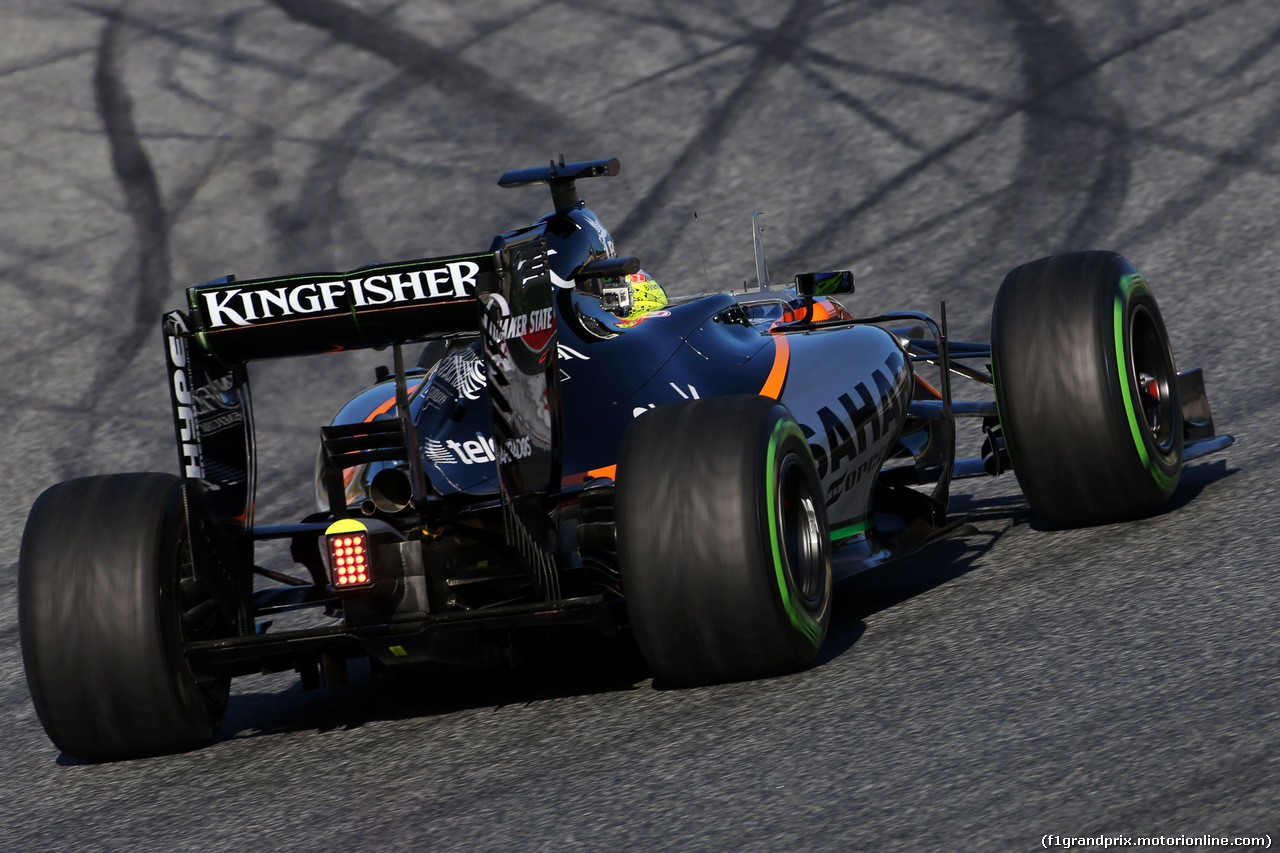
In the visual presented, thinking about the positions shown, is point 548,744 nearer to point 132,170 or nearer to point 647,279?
point 647,279

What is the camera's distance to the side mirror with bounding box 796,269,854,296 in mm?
7062

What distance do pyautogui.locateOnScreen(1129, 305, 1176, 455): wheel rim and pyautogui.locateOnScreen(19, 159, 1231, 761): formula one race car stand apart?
0.35 m

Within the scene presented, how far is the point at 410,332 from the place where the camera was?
4.77m

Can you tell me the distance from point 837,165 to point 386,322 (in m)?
8.84

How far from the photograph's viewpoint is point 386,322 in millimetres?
4711

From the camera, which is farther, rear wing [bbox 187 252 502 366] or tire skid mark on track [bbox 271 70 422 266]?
tire skid mark on track [bbox 271 70 422 266]

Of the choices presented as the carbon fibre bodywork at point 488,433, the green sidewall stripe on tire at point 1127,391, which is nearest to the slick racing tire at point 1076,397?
the green sidewall stripe on tire at point 1127,391

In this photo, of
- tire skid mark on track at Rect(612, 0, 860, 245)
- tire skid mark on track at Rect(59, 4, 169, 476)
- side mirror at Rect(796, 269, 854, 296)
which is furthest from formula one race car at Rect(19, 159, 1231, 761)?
tire skid mark on track at Rect(612, 0, 860, 245)

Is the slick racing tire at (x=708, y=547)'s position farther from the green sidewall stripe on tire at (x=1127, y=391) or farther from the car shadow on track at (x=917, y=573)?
the green sidewall stripe on tire at (x=1127, y=391)

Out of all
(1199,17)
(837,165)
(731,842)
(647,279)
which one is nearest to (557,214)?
(647,279)

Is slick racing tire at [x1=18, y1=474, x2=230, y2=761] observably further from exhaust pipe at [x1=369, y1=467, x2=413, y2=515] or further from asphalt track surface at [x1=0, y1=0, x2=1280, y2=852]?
exhaust pipe at [x1=369, y1=467, x2=413, y2=515]

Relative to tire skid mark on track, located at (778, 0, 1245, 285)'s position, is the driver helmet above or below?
below

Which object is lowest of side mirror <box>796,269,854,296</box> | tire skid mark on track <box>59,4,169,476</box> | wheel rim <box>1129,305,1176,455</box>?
wheel rim <box>1129,305,1176,455</box>

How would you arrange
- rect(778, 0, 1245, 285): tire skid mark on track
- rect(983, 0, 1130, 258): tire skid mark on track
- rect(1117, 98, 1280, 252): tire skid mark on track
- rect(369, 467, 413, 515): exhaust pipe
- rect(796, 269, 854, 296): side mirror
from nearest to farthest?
rect(369, 467, 413, 515): exhaust pipe
rect(796, 269, 854, 296): side mirror
rect(1117, 98, 1280, 252): tire skid mark on track
rect(983, 0, 1130, 258): tire skid mark on track
rect(778, 0, 1245, 285): tire skid mark on track
